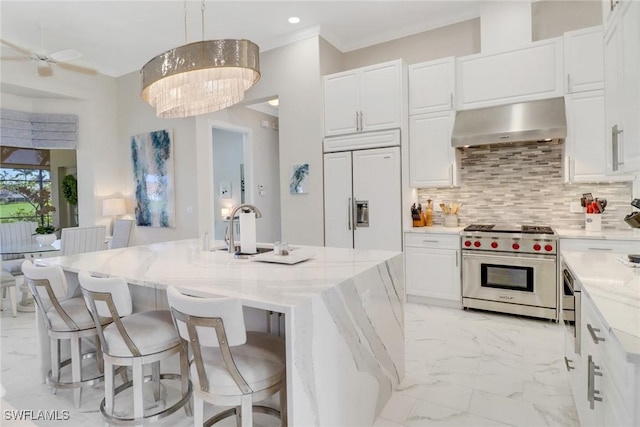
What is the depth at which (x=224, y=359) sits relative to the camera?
1.39 m

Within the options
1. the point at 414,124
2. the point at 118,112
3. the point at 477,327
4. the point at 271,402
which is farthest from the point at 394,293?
the point at 118,112

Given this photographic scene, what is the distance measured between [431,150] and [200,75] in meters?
2.64

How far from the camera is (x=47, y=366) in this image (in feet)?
8.21

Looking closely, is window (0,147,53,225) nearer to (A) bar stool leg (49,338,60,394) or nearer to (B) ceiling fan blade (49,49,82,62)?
(B) ceiling fan blade (49,49,82,62)

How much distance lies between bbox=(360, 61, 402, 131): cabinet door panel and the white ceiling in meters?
0.66

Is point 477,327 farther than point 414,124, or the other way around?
point 414,124

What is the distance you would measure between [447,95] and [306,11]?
185cm

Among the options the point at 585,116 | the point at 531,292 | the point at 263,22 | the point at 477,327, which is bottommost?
the point at 477,327

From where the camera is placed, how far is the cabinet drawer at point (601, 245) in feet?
9.91

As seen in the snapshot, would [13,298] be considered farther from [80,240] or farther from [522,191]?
[522,191]

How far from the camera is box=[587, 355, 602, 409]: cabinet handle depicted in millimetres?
1333

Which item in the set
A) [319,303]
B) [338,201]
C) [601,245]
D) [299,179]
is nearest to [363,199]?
[338,201]

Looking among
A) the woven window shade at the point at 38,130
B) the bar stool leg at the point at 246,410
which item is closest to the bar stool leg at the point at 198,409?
the bar stool leg at the point at 246,410

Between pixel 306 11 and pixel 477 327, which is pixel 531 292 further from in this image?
pixel 306 11
